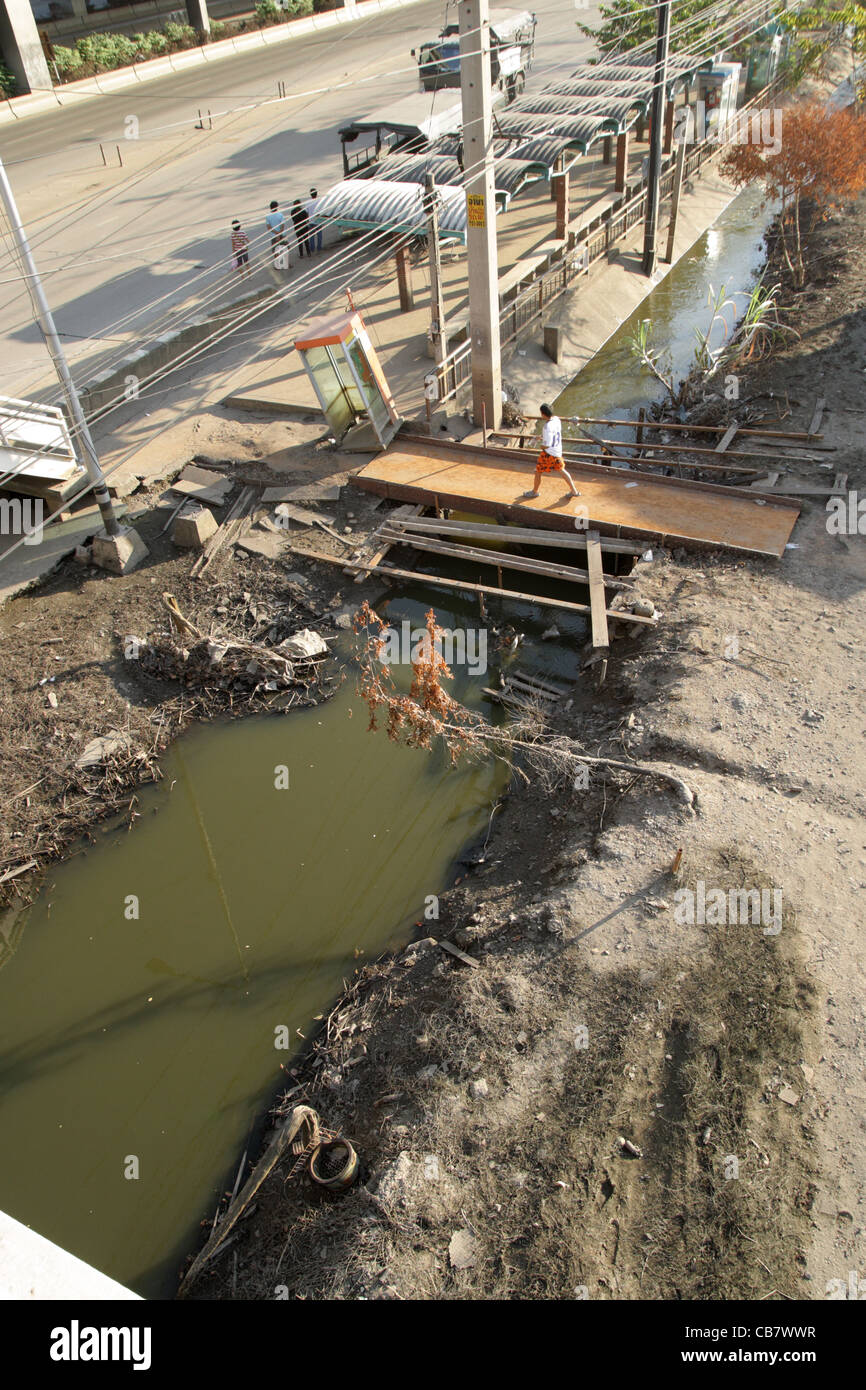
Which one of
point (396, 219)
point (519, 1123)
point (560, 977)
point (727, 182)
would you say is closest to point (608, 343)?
point (396, 219)

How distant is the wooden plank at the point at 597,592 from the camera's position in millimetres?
11938

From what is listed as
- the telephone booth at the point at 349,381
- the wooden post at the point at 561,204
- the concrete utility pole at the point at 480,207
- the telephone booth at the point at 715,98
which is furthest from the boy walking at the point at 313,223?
the telephone booth at the point at 715,98

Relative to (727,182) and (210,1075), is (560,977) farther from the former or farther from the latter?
(727,182)

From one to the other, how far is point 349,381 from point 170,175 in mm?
18854

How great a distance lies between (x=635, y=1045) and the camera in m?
7.55

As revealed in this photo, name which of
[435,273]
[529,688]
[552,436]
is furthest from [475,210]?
[529,688]

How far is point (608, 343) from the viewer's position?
22188 mm

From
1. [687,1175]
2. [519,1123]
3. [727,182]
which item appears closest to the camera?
[687,1175]

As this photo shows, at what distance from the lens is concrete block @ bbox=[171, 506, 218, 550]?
14.2m

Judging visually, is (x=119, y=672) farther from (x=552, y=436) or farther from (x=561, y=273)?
(x=561, y=273)

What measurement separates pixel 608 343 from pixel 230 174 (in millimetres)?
15207

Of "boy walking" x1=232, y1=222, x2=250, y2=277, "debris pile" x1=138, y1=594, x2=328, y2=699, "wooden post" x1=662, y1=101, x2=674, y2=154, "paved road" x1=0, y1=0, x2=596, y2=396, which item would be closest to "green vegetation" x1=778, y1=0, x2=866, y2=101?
"wooden post" x1=662, y1=101, x2=674, y2=154

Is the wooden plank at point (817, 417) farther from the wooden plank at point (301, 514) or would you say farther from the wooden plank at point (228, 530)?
the wooden plank at point (228, 530)

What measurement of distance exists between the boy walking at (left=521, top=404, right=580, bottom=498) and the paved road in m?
7.38
